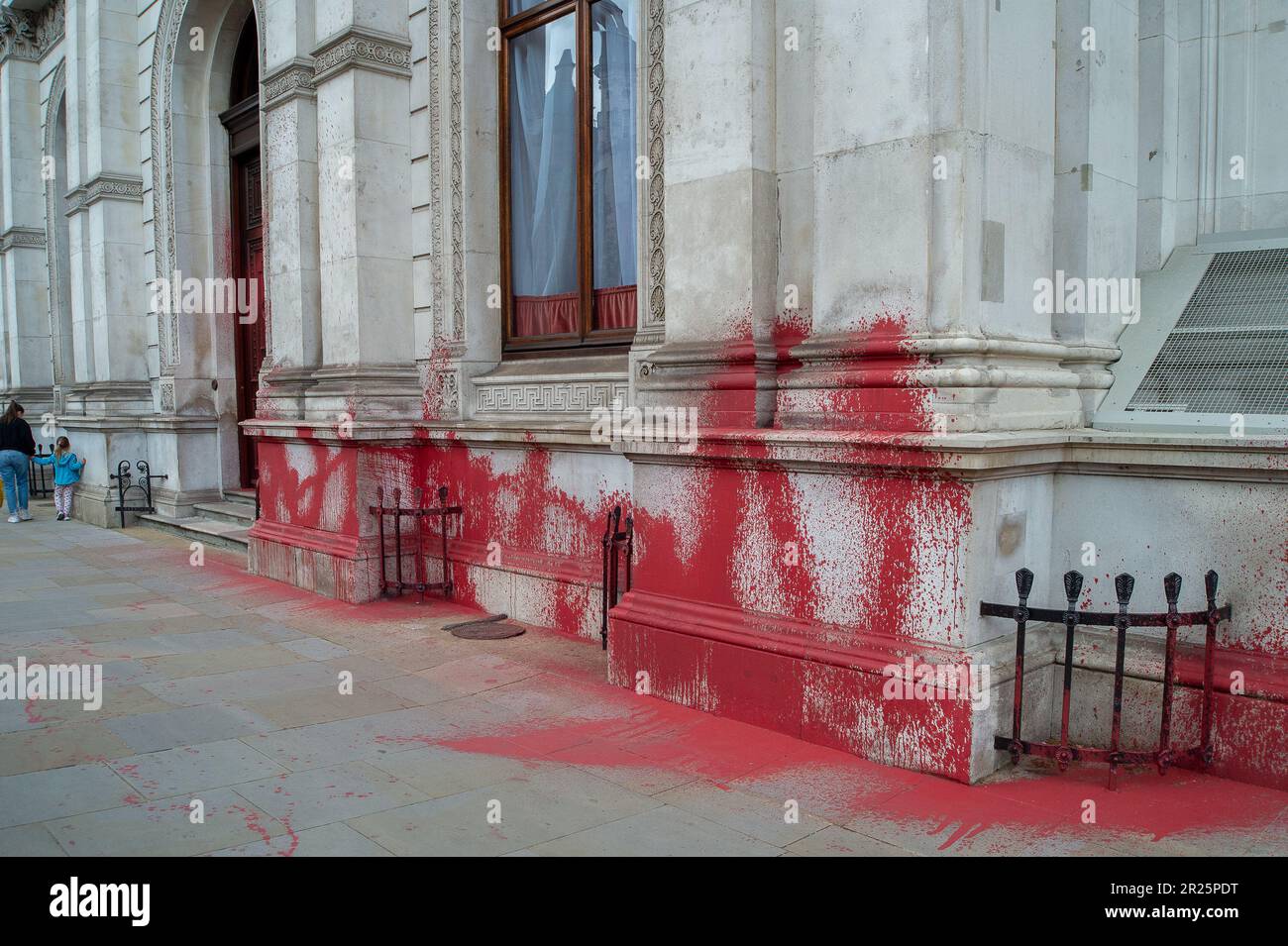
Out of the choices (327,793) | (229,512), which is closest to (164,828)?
(327,793)

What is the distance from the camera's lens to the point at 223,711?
6.18m

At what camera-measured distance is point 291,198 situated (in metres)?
10.4

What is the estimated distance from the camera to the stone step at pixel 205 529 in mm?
12562

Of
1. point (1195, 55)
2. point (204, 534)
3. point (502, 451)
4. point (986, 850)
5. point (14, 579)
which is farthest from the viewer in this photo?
point (204, 534)

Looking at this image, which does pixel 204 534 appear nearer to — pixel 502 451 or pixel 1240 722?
pixel 502 451

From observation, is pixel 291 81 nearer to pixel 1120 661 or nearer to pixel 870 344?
pixel 870 344

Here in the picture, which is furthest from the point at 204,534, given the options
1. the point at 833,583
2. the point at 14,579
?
the point at 833,583

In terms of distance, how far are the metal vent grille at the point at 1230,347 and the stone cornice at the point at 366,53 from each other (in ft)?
23.6

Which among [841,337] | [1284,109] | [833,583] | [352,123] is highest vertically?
[352,123]

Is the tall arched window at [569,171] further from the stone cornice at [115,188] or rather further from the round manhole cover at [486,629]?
the stone cornice at [115,188]

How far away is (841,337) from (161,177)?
12.9 metres

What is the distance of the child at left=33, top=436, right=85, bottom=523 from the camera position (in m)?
16.5

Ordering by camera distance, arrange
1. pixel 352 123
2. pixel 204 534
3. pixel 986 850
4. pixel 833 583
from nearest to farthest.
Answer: pixel 986 850 → pixel 833 583 → pixel 352 123 → pixel 204 534

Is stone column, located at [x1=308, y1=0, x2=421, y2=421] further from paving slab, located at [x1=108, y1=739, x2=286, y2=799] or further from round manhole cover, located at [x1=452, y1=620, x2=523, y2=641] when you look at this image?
paving slab, located at [x1=108, y1=739, x2=286, y2=799]
